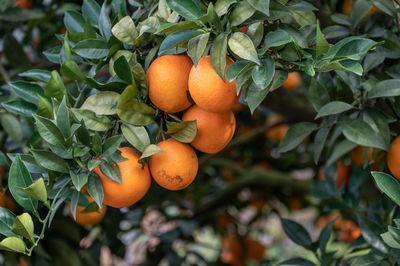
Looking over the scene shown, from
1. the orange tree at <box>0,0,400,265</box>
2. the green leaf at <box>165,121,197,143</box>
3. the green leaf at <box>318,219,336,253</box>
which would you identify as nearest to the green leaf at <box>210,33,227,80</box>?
the orange tree at <box>0,0,400,265</box>

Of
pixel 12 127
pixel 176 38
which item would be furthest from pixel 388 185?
pixel 12 127

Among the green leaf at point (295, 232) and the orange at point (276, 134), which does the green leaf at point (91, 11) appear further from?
the orange at point (276, 134)

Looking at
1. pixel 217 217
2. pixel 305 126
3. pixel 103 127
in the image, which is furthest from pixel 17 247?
pixel 217 217

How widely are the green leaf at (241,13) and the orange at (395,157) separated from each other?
434 mm

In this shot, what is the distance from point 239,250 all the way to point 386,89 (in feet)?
4.79

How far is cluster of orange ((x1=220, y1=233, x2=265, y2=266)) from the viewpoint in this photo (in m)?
2.17

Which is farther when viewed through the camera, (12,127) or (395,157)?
(12,127)

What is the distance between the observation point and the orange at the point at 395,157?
0.91m

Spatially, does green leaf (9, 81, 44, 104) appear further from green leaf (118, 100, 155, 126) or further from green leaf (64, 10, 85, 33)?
green leaf (118, 100, 155, 126)

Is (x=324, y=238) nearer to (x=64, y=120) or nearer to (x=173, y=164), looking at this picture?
(x=173, y=164)

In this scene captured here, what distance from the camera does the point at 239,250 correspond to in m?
2.19

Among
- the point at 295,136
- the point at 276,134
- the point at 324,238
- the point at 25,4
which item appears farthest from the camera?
the point at 276,134

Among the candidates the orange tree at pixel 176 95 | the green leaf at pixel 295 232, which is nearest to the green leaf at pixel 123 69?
the orange tree at pixel 176 95

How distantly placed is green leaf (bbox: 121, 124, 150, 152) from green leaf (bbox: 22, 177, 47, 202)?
154 millimetres
